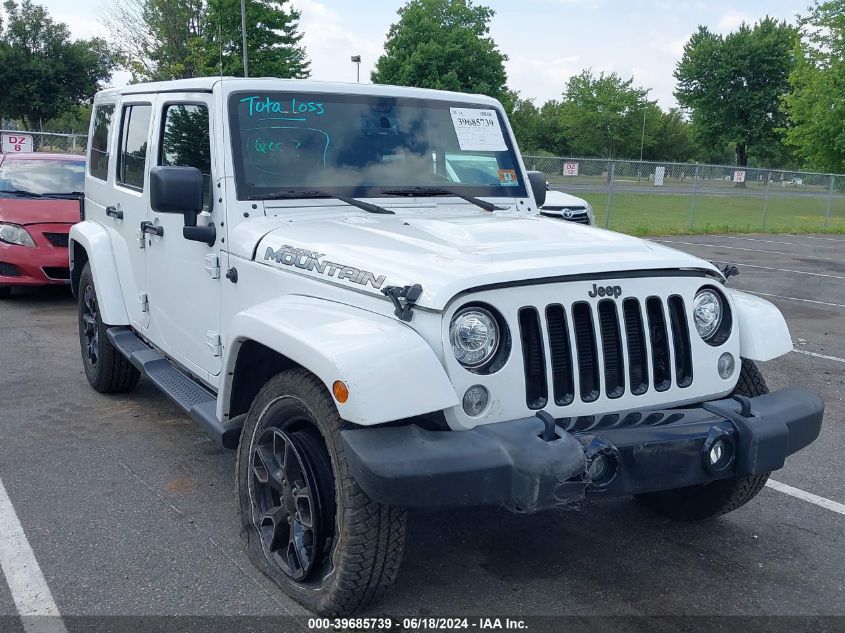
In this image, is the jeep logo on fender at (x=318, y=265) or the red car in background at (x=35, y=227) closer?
the jeep logo on fender at (x=318, y=265)

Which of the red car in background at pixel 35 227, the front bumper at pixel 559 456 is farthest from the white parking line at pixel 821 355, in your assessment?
the red car in background at pixel 35 227

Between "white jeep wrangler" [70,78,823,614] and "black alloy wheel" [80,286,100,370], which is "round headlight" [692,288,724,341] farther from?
"black alloy wheel" [80,286,100,370]

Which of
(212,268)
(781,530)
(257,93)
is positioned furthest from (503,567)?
(257,93)

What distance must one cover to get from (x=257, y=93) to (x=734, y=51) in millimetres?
63455

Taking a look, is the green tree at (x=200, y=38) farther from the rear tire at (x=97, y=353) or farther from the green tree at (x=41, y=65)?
the rear tire at (x=97, y=353)

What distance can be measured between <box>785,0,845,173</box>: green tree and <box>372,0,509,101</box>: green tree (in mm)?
16907

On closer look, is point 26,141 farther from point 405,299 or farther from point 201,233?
point 405,299

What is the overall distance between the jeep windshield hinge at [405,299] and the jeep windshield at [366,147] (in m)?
1.30

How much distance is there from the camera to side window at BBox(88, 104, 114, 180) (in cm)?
574

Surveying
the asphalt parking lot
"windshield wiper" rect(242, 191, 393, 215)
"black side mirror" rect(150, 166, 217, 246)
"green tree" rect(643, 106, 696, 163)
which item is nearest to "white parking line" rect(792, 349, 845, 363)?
the asphalt parking lot

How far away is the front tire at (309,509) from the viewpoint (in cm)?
288

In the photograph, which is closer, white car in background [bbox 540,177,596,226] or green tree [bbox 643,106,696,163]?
white car in background [bbox 540,177,596,226]

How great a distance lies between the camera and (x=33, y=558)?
11.9 ft

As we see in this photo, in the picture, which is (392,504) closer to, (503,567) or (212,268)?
(503,567)
